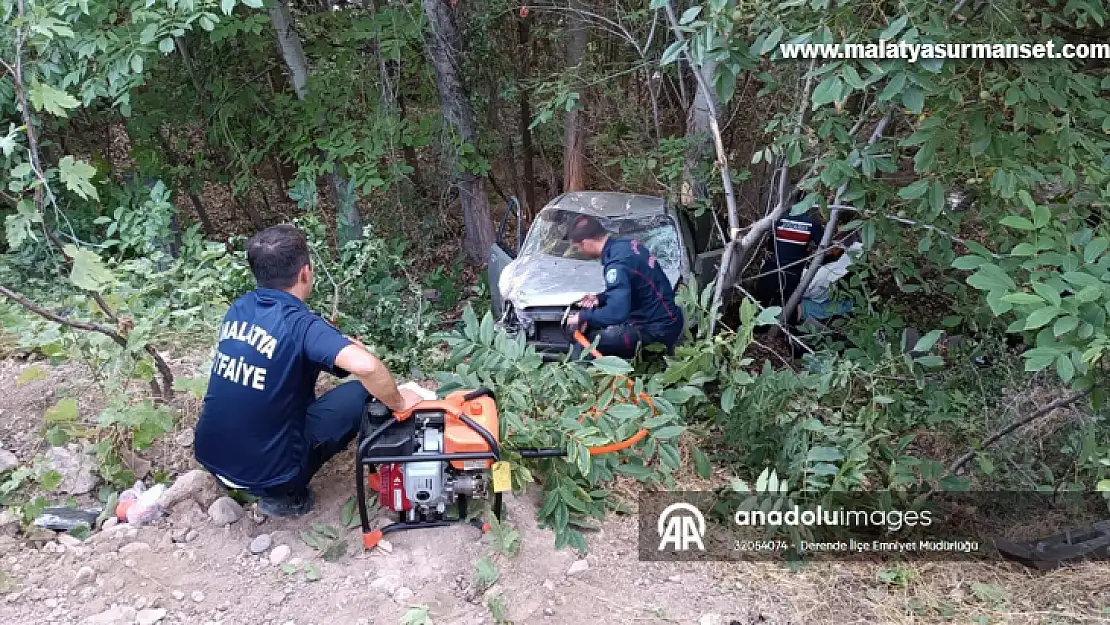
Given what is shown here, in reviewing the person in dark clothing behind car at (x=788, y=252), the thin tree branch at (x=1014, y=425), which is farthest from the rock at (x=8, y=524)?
the person in dark clothing behind car at (x=788, y=252)

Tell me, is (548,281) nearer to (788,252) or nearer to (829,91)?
(788,252)

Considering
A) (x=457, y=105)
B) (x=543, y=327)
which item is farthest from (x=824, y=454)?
(x=457, y=105)

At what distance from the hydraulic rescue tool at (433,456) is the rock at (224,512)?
2.13 ft

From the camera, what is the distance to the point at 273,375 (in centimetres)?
302

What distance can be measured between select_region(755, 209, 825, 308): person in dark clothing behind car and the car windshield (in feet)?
2.88

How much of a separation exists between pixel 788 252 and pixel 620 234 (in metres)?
1.45

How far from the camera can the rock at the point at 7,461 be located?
139 inches

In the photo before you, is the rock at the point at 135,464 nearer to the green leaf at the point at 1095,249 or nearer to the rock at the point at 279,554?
the rock at the point at 279,554

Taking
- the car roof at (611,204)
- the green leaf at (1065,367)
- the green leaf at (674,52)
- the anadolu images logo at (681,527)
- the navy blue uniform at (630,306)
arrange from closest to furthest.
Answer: the green leaf at (1065,367) < the green leaf at (674,52) < the anadolu images logo at (681,527) < the navy blue uniform at (630,306) < the car roof at (611,204)

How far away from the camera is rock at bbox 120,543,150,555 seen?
311 cm

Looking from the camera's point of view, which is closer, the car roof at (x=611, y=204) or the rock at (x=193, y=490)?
the rock at (x=193, y=490)

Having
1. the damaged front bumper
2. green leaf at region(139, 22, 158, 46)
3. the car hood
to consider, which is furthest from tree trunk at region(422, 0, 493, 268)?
green leaf at region(139, 22, 158, 46)

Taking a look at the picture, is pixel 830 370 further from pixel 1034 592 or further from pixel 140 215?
pixel 140 215

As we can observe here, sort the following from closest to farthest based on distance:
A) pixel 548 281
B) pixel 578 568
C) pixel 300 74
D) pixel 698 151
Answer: pixel 578 568
pixel 548 281
pixel 698 151
pixel 300 74
